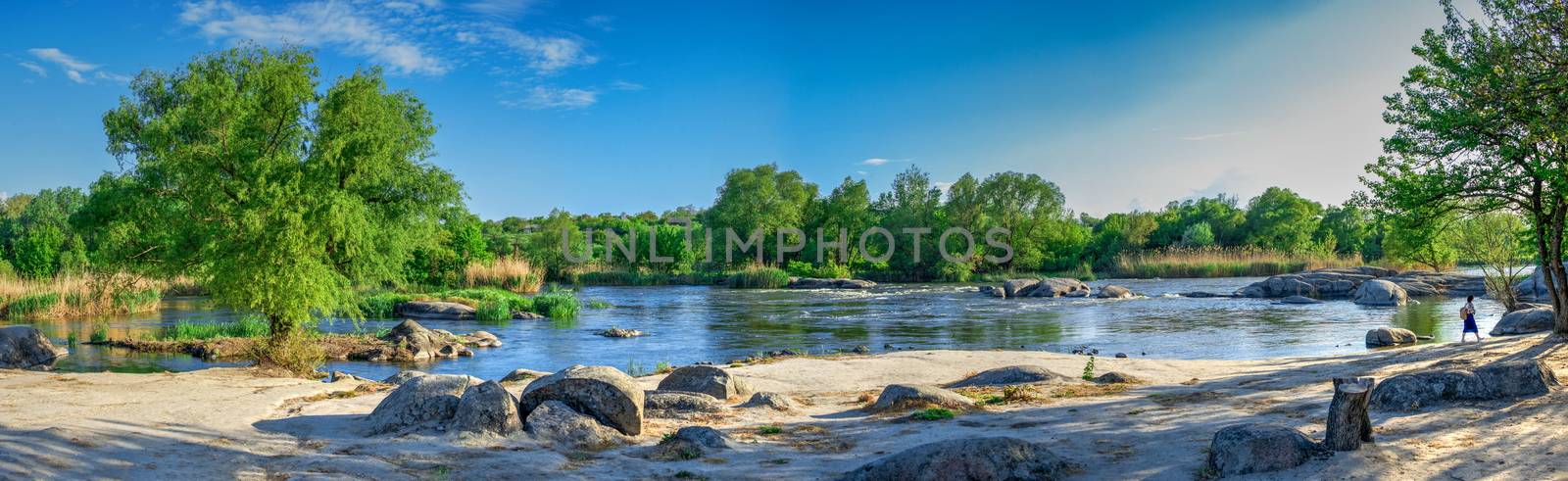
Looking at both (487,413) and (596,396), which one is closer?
(487,413)

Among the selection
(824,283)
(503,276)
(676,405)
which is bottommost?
(676,405)

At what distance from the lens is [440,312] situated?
35844 millimetres

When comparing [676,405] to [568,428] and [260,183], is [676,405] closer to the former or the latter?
[568,428]

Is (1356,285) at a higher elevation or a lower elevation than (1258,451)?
higher

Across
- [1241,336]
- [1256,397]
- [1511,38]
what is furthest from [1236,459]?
[1241,336]

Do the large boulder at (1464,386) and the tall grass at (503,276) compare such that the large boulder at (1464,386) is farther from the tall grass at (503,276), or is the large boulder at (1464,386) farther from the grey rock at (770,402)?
the tall grass at (503,276)

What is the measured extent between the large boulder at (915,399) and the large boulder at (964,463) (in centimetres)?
430

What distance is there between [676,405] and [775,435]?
2.01 metres

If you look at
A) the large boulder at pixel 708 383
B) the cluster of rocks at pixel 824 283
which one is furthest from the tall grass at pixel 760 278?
the large boulder at pixel 708 383

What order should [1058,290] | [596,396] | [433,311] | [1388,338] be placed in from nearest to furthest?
[596,396] → [1388,338] → [433,311] → [1058,290]

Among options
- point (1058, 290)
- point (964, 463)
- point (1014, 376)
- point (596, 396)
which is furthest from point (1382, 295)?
point (596, 396)

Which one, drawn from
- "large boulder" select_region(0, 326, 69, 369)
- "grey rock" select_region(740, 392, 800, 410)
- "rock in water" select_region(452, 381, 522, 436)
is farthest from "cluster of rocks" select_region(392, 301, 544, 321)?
"rock in water" select_region(452, 381, 522, 436)

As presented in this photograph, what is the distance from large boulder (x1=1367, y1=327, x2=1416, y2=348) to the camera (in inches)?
891

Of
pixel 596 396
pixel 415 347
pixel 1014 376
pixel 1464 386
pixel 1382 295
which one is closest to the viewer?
pixel 1464 386
